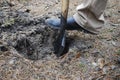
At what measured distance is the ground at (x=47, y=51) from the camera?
2857mm

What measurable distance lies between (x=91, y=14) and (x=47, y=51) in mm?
705

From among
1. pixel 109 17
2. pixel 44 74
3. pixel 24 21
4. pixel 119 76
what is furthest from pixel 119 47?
pixel 24 21

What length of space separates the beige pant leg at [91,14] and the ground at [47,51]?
18 centimetres

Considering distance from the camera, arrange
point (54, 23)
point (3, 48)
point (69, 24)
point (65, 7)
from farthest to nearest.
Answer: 1. point (54, 23)
2. point (69, 24)
3. point (65, 7)
4. point (3, 48)

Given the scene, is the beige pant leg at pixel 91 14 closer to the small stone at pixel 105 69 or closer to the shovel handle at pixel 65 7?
the shovel handle at pixel 65 7

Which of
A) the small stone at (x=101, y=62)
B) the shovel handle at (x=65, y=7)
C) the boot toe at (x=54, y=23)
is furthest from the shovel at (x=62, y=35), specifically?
the small stone at (x=101, y=62)

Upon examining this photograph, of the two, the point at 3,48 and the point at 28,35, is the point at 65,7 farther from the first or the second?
the point at 3,48

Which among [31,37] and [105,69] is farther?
[31,37]

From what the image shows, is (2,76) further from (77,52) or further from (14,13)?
(14,13)

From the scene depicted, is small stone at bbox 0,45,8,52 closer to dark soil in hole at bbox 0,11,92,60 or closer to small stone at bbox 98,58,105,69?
dark soil in hole at bbox 0,11,92,60

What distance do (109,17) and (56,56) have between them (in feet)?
4.04

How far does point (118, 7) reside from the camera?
418cm

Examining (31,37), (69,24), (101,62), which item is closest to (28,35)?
(31,37)

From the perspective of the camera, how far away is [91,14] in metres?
3.24
